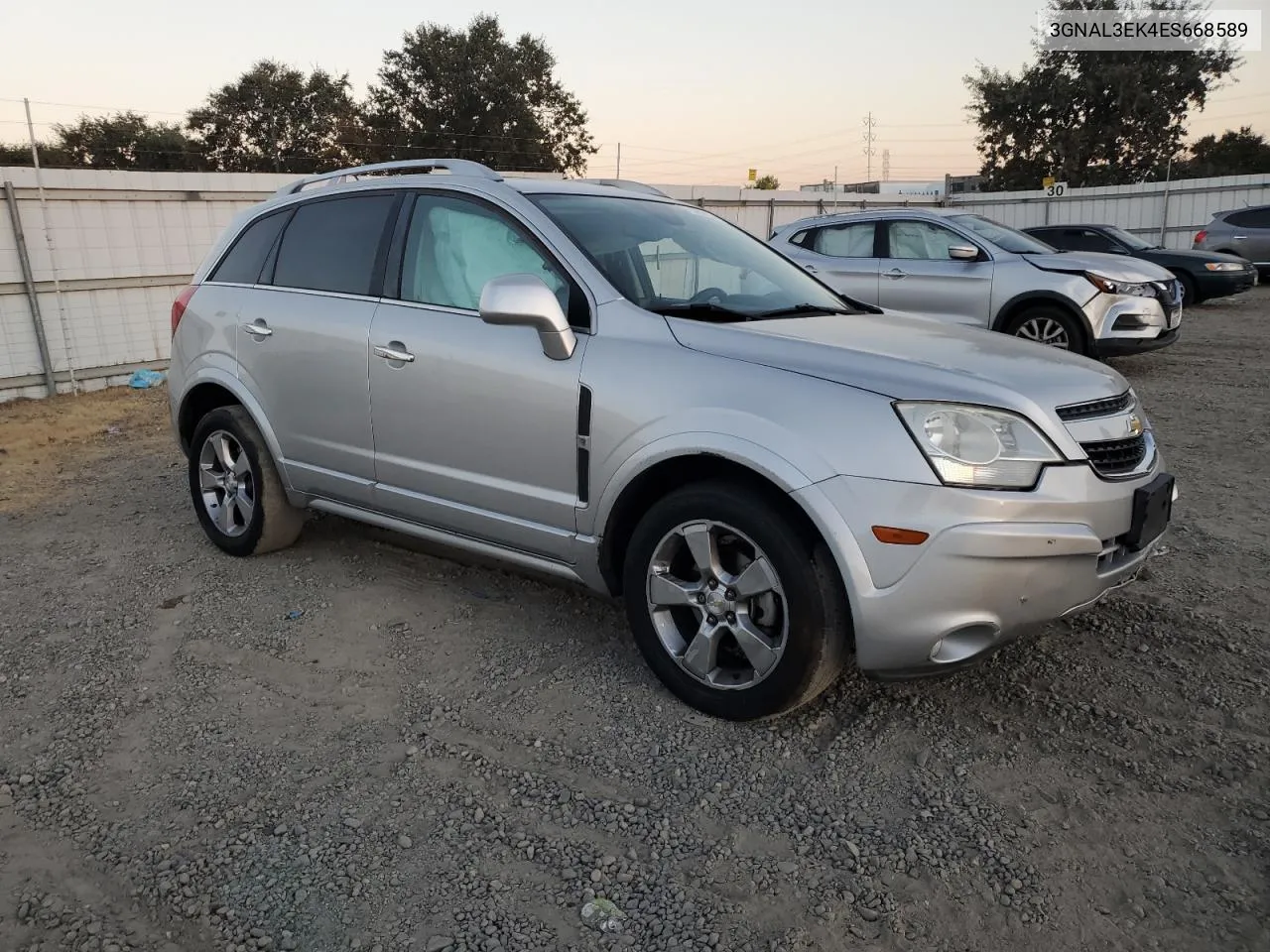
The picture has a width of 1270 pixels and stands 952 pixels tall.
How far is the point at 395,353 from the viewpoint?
3.82 m

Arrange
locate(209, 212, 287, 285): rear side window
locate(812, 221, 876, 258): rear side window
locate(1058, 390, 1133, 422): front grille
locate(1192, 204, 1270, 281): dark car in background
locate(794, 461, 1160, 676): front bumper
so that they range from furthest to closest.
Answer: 1. locate(1192, 204, 1270, 281): dark car in background
2. locate(812, 221, 876, 258): rear side window
3. locate(209, 212, 287, 285): rear side window
4. locate(1058, 390, 1133, 422): front grille
5. locate(794, 461, 1160, 676): front bumper

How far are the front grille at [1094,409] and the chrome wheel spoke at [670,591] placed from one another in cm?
124

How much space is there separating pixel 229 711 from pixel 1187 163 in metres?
48.1

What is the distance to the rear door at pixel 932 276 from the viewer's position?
9422mm

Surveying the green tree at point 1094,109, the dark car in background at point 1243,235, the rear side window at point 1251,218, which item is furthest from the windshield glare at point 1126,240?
the green tree at point 1094,109

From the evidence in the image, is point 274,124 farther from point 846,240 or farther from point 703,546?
point 703,546

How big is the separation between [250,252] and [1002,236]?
7.78 meters

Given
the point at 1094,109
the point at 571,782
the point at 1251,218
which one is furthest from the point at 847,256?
the point at 1094,109

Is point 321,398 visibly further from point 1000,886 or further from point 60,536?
point 1000,886

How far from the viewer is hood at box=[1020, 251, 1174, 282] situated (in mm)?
8992

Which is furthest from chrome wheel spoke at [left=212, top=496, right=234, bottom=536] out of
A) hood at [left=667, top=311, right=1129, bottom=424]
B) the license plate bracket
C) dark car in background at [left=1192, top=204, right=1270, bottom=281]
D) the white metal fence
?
dark car in background at [left=1192, top=204, right=1270, bottom=281]

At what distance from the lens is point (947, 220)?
977cm

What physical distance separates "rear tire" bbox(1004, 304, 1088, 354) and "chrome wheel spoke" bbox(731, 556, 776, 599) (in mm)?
6957

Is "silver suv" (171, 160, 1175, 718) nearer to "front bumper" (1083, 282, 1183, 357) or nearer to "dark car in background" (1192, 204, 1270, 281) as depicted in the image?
"front bumper" (1083, 282, 1183, 357)
